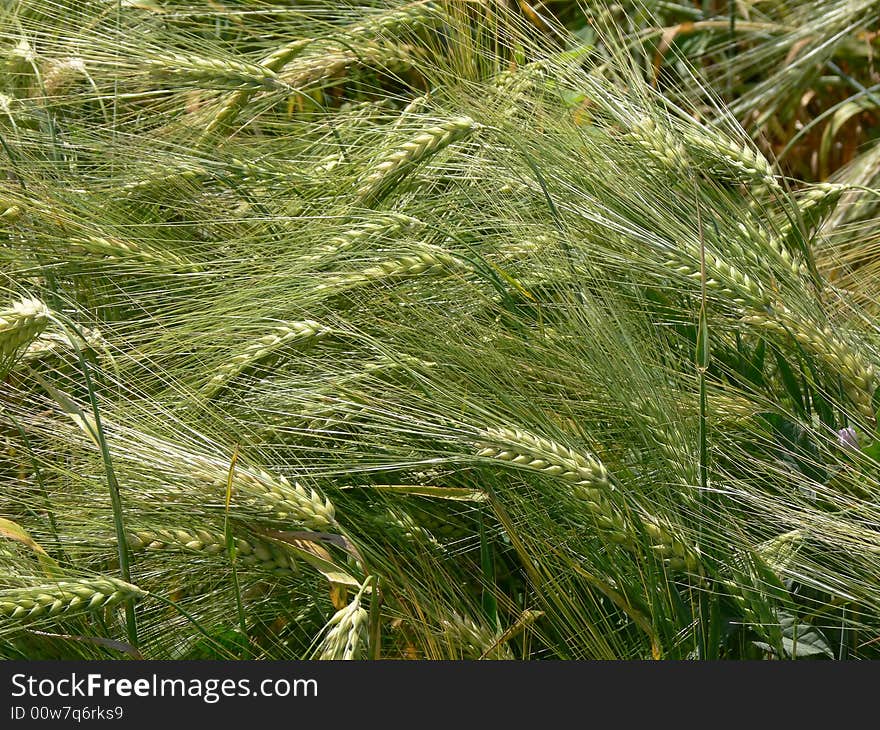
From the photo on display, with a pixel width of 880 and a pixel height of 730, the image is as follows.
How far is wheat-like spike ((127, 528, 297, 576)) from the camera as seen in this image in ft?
3.32

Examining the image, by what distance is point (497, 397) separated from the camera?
3.45ft

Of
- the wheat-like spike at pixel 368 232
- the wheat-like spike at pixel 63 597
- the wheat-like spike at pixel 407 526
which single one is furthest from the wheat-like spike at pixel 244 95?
the wheat-like spike at pixel 63 597

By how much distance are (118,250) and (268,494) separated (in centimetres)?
45

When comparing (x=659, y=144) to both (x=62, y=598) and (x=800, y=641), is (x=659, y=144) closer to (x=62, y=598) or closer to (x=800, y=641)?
(x=800, y=641)

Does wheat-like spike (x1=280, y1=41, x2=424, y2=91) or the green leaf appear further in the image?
wheat-like spike (x1=280, y1=41, x2=424, y2=91)

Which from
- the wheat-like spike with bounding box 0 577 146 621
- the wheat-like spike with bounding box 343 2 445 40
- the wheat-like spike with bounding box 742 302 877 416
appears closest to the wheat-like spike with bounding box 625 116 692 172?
the wheat-like spike with bounding box 742 302 877 416

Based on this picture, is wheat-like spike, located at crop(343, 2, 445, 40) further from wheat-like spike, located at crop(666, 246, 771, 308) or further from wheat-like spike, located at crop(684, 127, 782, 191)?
wheat-like spike, located at crop(666, 246, 771, 308)

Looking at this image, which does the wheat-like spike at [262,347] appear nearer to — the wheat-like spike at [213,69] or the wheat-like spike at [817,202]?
the wheat-like spike at [213,69]

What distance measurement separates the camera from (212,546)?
1.01m

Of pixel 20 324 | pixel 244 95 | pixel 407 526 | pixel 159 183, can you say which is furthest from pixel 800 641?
pixel 244 95

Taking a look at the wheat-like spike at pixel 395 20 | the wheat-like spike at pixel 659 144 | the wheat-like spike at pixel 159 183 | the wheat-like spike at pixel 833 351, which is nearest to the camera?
the wheat-like spike at pixel 833 351

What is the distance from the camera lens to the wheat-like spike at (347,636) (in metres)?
0.86

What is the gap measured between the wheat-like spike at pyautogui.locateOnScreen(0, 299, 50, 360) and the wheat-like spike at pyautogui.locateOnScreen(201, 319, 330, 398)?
7.2 inches

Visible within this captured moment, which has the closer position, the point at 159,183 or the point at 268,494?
the point at 268,494
